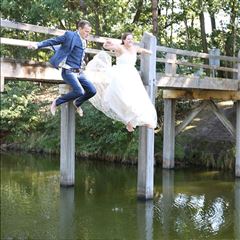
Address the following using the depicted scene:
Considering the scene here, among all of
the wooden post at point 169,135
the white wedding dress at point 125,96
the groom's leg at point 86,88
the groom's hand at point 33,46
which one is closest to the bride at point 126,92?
the white wedding dress at point 125,96

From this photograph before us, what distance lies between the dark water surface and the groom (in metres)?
2.63

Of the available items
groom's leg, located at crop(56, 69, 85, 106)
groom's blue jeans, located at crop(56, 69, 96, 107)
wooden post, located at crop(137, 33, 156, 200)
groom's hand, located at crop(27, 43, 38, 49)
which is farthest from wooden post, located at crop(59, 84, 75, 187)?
groom's hand, located at crop(27, 43, 38, 49)

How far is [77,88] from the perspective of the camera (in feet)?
26.9

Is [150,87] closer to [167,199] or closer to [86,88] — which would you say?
[86,88]

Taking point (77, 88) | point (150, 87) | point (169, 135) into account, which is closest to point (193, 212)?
point (150, 87)

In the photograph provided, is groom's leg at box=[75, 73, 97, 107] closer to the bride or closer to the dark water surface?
the bride

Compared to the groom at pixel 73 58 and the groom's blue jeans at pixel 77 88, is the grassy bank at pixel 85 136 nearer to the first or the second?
the groom's blue jeans at pixel 77 88

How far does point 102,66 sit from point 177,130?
26.1ft

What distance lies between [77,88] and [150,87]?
3130mm

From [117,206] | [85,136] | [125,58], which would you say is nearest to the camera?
[125,58]

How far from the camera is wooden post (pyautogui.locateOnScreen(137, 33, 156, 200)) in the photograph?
1094 centimetres

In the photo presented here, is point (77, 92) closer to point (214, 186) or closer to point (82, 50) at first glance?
point (82, 50)

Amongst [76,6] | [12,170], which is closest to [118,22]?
[76,6]

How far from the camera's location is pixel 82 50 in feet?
26.4
